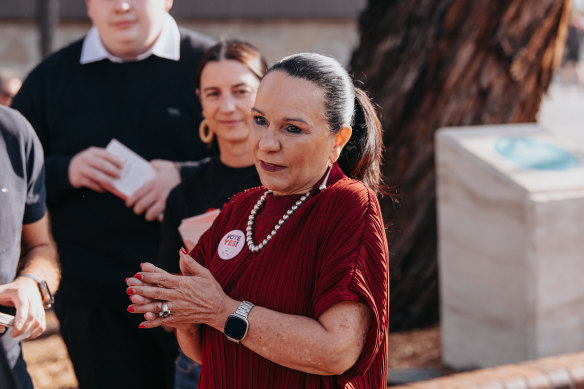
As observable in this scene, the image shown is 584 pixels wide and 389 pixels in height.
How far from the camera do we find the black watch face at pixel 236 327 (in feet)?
5.43

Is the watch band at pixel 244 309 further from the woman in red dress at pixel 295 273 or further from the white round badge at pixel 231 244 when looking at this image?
the white round badge at pixel 231 244

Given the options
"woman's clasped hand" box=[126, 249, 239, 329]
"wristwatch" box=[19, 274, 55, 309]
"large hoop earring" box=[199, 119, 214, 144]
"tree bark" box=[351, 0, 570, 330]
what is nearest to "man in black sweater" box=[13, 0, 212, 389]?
"large hoop earring" box=[199, 119, 214, 144]

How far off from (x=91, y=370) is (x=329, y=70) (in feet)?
5.50

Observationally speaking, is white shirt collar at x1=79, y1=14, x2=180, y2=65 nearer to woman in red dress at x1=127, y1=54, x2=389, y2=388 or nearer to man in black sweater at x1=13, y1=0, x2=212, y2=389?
man in black sweater at x1=13, y1=0, x2=212, y2=389

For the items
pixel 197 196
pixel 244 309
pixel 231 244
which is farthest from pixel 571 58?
pixel 244 309

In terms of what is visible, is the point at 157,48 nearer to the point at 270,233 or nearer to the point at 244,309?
the point at 270,233

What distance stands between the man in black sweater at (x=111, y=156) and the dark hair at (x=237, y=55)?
0.37m

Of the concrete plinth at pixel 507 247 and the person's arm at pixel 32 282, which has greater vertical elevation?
the person's arm at pixel 32 282

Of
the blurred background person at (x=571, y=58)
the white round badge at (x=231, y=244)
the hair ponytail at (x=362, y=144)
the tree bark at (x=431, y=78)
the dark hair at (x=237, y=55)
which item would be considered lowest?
the blurred background person at (x=571, y=58)

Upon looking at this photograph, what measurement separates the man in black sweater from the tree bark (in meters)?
1.97

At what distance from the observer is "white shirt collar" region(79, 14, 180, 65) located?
9.82 ft

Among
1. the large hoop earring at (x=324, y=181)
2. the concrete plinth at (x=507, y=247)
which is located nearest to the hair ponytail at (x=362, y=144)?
the large hoop earring at (x=324, y=181)

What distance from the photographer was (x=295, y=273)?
5.57 ft

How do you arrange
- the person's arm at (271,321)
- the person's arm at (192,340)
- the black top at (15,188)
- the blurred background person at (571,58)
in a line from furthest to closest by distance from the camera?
the blurred background person at (571,58) → the black top at (15,188) → the person's arm at (192,340) → the person's arm at (271,321)
